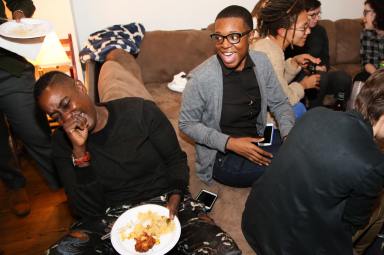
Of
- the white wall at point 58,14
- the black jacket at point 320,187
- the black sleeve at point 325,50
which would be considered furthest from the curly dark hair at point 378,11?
the white wall at point 58,14

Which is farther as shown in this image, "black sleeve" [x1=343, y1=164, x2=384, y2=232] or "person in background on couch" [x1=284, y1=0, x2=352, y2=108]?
"person in background on couch" [x1=284, y1=0, x2=352, y2=108]

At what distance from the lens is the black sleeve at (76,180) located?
57.5 inches

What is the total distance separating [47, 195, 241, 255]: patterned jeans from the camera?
1.33 meters

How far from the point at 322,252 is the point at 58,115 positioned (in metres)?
1.15

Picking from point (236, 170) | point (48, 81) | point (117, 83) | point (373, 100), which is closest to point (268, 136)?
point (236, 170)

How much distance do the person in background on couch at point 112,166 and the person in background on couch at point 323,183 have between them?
→ 0.67 feet

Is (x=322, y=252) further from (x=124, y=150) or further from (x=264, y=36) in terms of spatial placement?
(x=264, y=36)

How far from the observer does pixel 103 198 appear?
1.55 metres

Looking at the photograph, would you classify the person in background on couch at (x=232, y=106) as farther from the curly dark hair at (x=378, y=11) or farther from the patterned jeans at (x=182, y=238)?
the curly dark hair at (x=378, y=11)

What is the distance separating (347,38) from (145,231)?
3001mm

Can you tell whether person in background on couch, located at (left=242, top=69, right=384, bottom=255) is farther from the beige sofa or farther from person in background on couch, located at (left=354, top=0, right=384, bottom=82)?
person in background on couch, located at (left=354, top=0, right=384, bottom=82)

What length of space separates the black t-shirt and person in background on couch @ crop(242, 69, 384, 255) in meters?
0.53

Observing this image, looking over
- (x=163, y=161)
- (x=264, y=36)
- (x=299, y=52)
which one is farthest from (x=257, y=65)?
(x=299, y=52)

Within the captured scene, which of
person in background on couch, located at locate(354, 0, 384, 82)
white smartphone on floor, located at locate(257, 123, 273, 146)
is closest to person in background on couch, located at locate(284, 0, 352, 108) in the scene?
person in background on couch, located at locate(354, 0, 384, 82)
